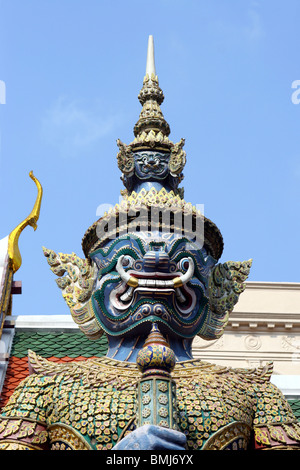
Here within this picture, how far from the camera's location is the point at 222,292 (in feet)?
27.2

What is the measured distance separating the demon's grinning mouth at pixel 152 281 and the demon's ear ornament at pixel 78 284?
45 centimetres

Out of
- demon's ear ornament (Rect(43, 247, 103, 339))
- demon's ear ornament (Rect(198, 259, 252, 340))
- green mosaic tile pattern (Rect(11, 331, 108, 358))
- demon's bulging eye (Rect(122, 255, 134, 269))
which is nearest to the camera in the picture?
demon's bulging eye (Rect(122, 255, 134, 269))

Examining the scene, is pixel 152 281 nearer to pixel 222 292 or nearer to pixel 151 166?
pixel 222 292

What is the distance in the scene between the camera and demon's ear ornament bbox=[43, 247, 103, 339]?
8.04 meters

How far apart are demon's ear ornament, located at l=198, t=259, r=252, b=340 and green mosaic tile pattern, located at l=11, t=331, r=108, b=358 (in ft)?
8.17

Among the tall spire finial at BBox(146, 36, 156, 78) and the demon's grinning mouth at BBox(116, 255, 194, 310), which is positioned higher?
the tall spire finial at BBox(146, 36, 156, 78)

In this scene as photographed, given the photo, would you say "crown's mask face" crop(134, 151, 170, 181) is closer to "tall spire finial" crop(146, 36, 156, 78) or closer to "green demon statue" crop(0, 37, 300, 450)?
"green demon statue" crop(0, 37, 300, 450)

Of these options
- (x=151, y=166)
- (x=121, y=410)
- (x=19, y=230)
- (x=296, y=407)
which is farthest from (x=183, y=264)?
(x=19, y=230)

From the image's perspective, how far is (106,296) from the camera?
784 cm

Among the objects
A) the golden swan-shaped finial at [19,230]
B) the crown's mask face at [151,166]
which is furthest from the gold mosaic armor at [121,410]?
the golden swan-shaped finial at [19,230]

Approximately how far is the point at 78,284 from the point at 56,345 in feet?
8.18

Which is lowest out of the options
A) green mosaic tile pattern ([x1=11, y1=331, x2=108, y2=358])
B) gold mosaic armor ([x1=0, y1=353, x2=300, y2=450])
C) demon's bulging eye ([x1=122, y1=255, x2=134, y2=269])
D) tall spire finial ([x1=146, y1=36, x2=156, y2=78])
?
gold mosaic armor ([x1=0, y1=353, x2=300, y2=450])

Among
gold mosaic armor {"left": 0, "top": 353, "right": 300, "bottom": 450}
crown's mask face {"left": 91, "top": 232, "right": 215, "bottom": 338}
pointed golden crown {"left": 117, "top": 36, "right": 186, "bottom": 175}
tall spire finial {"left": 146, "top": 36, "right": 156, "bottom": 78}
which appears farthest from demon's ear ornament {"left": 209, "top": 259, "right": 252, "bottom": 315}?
tall spire finial {"left": 146, "top": 36, "right": 156, "bottom": 78}
